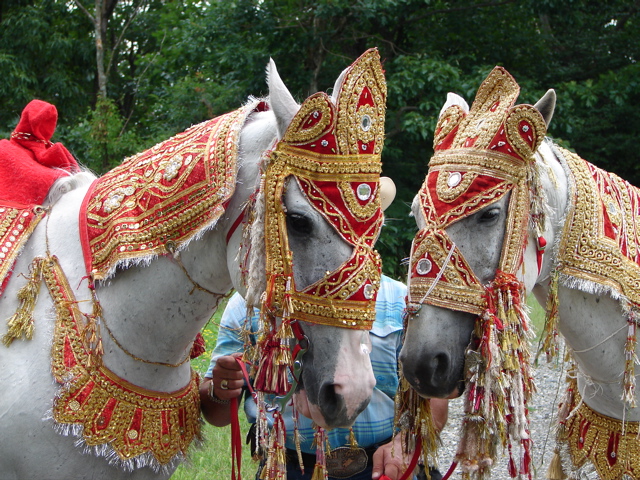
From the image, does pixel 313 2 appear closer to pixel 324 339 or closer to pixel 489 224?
pixel 489 224

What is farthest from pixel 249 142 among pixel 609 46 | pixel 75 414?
pixel 609 46

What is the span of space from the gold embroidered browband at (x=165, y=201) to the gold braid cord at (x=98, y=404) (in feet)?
0.50

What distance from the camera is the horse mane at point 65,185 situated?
219 cm

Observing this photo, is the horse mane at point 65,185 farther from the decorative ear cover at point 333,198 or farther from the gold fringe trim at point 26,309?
the decorative ear cover at point 333,198

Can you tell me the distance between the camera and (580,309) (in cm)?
267

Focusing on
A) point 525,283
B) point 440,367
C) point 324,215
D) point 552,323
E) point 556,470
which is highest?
point 324,215

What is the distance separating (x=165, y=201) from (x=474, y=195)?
1237 millimetres

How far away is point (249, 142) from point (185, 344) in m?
0.67

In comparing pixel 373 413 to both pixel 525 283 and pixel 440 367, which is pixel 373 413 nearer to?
pixel 440 367

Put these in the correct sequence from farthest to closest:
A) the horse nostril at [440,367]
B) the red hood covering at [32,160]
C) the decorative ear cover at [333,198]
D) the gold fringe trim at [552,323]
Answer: the gold fringe trim at [552,323]
the horse nostril at [440,367]
the red hood covering at [32,160]
the decorative ear cover at [333,198]

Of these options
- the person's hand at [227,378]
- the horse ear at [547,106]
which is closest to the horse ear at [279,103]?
the person's hand at [227,378]

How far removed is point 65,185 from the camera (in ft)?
7.29

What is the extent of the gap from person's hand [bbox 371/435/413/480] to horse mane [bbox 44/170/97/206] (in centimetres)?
154

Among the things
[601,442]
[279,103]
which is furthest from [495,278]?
[279,103]
